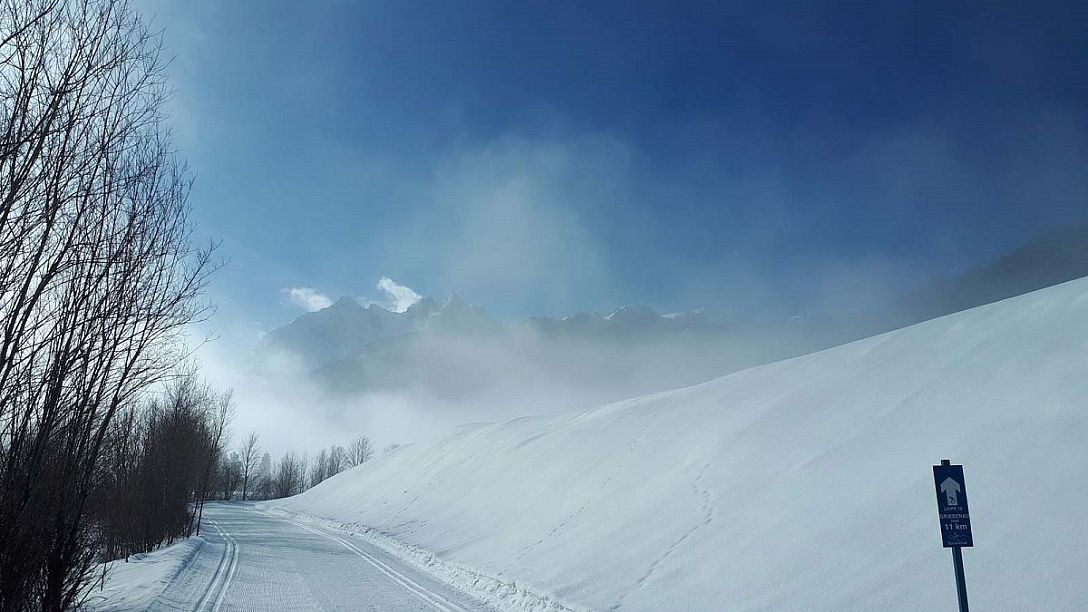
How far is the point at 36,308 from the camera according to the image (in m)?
5.96

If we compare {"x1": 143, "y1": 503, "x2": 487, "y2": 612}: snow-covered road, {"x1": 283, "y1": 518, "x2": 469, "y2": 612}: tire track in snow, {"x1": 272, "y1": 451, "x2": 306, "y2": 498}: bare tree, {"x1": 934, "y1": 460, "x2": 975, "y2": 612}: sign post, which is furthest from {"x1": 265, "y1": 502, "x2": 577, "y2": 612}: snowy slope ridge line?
{"x1": 272, "y1": 451, "x2": 306, "y2": 498}: bare tree

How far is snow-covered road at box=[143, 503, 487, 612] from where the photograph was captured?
11.8 metres

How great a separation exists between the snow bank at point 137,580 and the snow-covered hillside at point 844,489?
7.39 meters

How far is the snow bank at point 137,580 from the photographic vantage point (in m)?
10.9

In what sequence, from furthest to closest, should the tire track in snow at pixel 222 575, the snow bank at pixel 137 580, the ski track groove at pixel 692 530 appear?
the tire track in snow at pixel 222 575 → the ski track groove at pixel 692 530 → the snow bank at pixel 137 580

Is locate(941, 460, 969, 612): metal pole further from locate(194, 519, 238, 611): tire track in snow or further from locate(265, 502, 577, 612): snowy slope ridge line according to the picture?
locate(194, 519, 238, 611): tire track in snow

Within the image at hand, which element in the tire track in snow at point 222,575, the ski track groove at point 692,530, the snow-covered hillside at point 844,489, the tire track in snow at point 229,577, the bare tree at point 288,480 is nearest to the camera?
the snow-covered hillside at point 844,489

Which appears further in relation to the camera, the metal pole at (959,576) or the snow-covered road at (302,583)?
the snow-covered road at (302,583)

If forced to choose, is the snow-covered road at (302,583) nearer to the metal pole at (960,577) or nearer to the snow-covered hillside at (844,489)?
the snow-covered hillside at (844,489)

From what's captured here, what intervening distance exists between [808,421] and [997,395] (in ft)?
15.5

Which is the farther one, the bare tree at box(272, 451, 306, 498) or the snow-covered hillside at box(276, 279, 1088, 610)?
the bare tree at box(272, 451, 306, 498)

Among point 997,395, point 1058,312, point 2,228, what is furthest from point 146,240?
point 1058,312

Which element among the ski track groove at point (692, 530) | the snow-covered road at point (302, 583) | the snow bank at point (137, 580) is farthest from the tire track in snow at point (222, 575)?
the ski track groove at point (692, 530)

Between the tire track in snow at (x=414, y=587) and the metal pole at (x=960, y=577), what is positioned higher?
the metal pole at (x=960, y=577)
